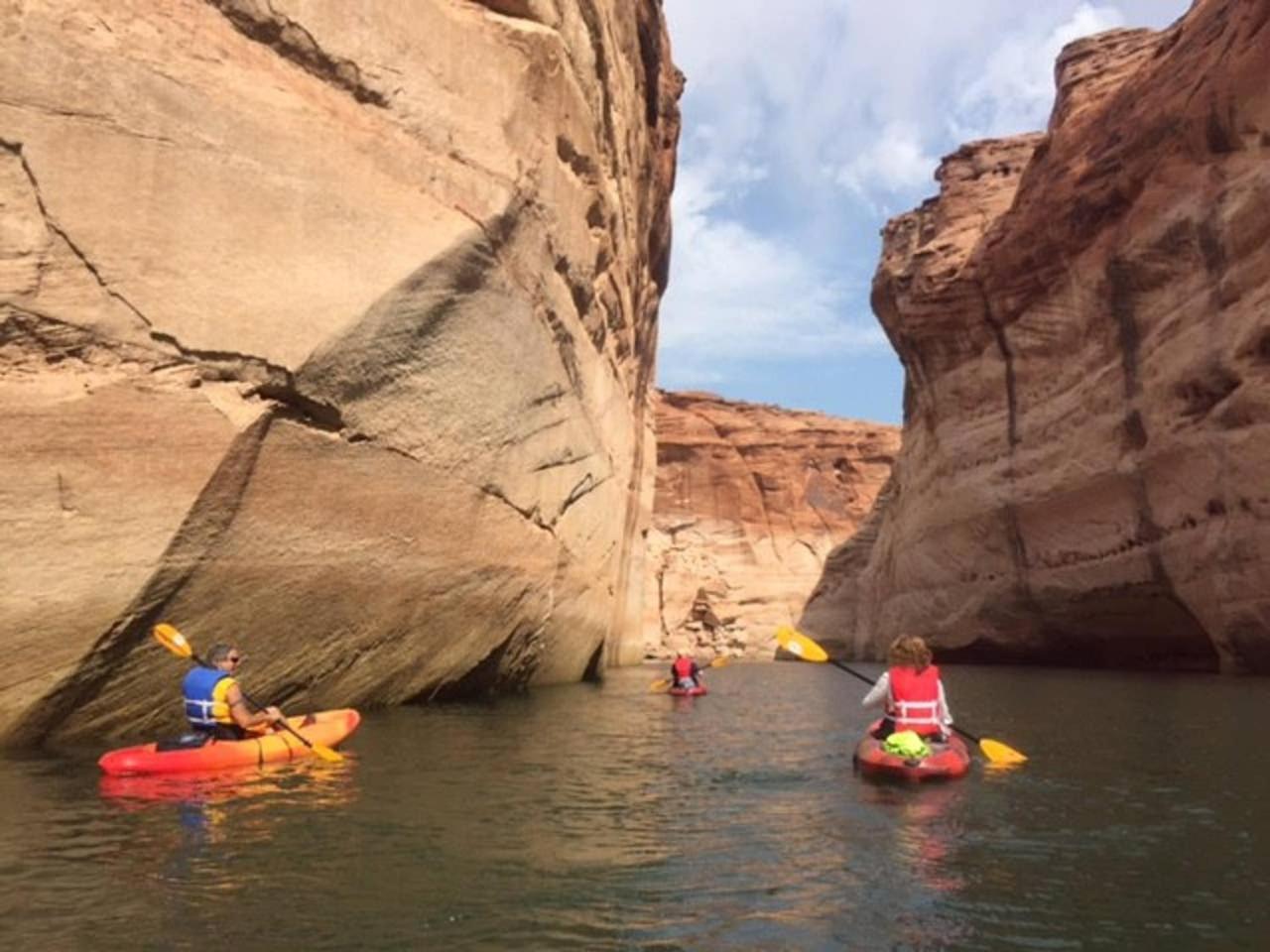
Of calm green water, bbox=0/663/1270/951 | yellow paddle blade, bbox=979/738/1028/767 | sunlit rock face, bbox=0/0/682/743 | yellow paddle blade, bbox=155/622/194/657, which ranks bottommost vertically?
calm green water, bbox=0/663/1270/951

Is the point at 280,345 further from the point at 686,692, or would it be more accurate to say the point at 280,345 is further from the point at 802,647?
the point at 686,692

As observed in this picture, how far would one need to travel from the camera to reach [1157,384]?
25.7 metres

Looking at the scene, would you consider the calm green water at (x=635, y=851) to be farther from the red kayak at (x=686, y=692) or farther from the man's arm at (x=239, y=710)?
the red kayak at (x=686, y=692)

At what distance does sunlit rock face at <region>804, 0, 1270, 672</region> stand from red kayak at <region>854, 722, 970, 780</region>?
15.3 meters

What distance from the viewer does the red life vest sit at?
10.1 meters

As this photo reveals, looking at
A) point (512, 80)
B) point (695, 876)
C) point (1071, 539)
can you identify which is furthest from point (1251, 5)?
point (695, 876)

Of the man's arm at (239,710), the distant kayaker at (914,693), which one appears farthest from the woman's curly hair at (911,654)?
the man's arm at (239,710)

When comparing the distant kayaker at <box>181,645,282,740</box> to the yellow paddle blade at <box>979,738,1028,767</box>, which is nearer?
the distant kayaker at <box>181,645,282,740</box>

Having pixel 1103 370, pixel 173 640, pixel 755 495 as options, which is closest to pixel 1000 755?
pixel 173 640

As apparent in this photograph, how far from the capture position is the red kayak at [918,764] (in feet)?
31.1

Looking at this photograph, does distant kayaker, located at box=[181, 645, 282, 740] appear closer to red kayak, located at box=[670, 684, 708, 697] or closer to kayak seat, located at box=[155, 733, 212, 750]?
kayak seat, located at box=[155, 733, 212, 750]

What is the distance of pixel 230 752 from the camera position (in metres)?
9.75

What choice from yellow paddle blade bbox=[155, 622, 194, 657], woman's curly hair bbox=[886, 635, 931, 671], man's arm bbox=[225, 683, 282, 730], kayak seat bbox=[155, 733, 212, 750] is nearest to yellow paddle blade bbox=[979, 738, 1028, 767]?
woman's curly hair bbox=[886, 635, 931, 671]

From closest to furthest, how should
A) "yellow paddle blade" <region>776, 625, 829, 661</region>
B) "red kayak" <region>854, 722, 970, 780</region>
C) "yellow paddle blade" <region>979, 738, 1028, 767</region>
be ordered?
1. "red kayak" <region>854, 722, 970, 780</region>
2. "yellow paddle blade" <region>979, 738, 1028, 767</region>
3. "yellow paddle blade" <region>776, 625, 829, 661</region>
